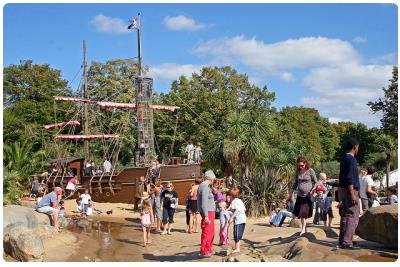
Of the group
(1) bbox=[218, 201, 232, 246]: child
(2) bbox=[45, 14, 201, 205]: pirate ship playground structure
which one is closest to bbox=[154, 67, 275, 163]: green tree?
(2) bbox=[45, 14, 201, 205]: pirate ship playground structure

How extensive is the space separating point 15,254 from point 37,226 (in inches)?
108

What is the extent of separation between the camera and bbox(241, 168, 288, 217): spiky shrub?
56.0ft

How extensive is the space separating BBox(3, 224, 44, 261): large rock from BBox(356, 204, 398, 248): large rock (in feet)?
19.1

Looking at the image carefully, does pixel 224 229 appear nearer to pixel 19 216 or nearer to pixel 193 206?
pixel 193 206

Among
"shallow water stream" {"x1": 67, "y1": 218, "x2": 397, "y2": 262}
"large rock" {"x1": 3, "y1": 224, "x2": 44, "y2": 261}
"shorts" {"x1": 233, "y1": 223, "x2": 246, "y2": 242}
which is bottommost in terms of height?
"shallow water stream" {"x1": 67, "y1": 218, "x2": 397, "y2": 262}

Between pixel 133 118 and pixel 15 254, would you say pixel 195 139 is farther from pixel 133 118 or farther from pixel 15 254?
pixel 15 254

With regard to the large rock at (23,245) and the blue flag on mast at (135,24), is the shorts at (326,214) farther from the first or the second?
the blue flag on mast at (135,24)

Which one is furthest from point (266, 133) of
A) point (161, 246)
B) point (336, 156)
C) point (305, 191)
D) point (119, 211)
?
point (336, 156)

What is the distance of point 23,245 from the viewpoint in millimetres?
9289

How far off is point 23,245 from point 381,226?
6.32m

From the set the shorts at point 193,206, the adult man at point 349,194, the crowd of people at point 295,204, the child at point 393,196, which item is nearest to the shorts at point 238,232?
the crowd of people at point 295,204

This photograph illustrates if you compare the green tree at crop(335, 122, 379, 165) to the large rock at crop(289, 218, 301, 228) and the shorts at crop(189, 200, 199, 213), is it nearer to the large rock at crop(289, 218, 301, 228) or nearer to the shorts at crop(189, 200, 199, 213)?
the large rock at crop(289, 218, 301, 228)

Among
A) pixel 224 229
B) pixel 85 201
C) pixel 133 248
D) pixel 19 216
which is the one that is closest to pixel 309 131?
pixel 85 201

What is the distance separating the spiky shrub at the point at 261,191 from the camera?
17078 millimetres
